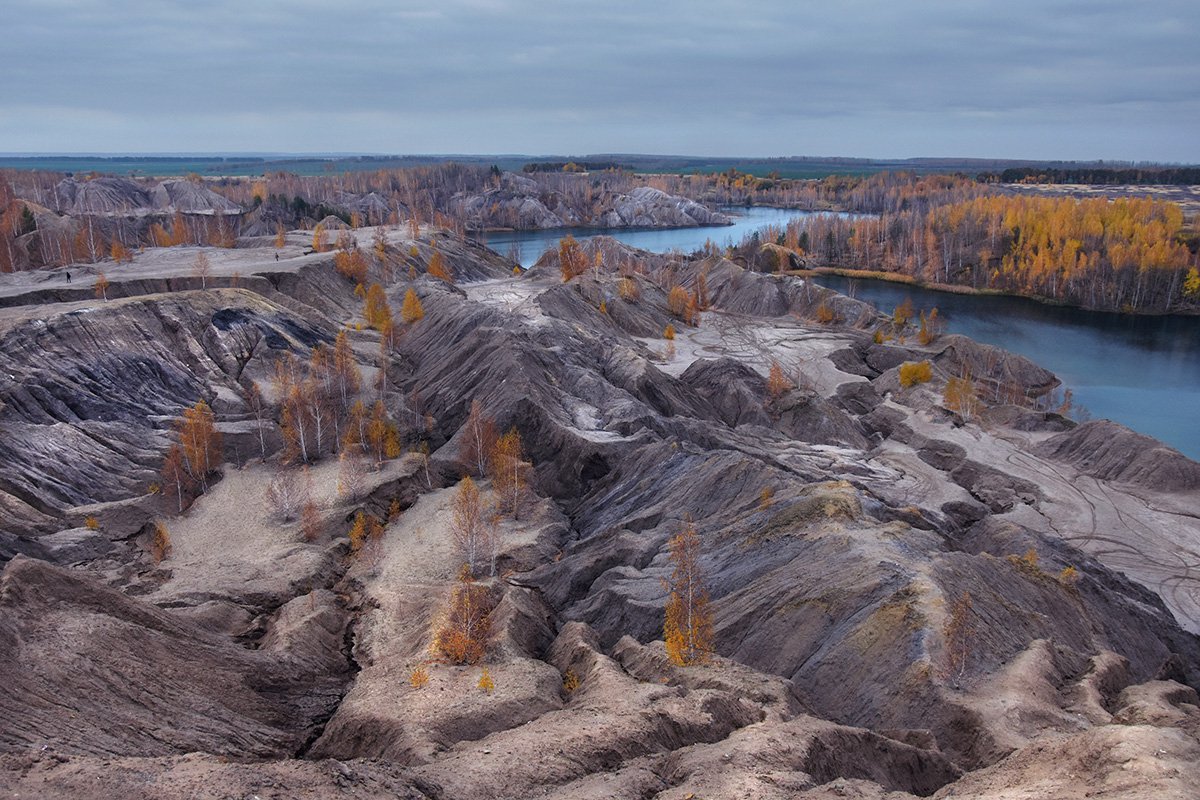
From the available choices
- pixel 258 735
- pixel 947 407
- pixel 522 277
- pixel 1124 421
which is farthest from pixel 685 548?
pixel 522 277

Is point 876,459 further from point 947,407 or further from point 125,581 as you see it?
point 125,581

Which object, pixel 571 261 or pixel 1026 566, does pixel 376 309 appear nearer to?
pixel 571 261

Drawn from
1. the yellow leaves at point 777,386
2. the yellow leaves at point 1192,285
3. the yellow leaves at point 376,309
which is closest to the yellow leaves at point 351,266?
the yellow leaves at point 376,309

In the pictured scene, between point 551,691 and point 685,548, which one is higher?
point 685,548

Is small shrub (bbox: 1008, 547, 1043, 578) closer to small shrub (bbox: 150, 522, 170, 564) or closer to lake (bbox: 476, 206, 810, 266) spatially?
small shrub (bbox: 150, 522, 170, 564)

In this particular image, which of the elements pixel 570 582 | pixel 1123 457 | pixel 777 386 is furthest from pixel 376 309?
pixel 1123 457

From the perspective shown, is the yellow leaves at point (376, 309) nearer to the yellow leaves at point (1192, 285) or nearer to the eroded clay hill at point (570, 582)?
the eroded clay hill at point (570, 582)
